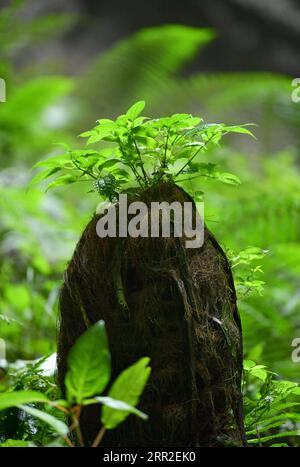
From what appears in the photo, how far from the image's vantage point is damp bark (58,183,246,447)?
3.13ft

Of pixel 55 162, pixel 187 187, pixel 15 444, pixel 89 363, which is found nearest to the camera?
pixel 89 363

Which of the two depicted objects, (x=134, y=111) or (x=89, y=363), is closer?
(x=89, y=363)

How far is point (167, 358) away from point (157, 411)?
0.08m

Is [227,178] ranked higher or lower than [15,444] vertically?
higher

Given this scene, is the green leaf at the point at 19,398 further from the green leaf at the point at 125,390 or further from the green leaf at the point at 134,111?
the green leaf at the point at 134,111

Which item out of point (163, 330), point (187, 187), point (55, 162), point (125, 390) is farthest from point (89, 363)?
point (187, 187)

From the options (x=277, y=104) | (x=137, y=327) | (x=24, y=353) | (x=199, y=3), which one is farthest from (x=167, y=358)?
(x=199, y=3)

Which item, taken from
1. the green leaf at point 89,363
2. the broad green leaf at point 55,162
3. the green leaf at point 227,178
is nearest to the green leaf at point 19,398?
the green leaf at point 89,363

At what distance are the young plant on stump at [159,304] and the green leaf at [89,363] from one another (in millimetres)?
177

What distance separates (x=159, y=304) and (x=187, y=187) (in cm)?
30

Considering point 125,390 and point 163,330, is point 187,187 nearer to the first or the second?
point 163,330

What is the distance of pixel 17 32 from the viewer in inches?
174

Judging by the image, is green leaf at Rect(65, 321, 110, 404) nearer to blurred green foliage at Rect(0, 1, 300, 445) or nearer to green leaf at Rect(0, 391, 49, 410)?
green leaf at Rect(0, 391, 49, 410)

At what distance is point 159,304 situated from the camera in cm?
97
